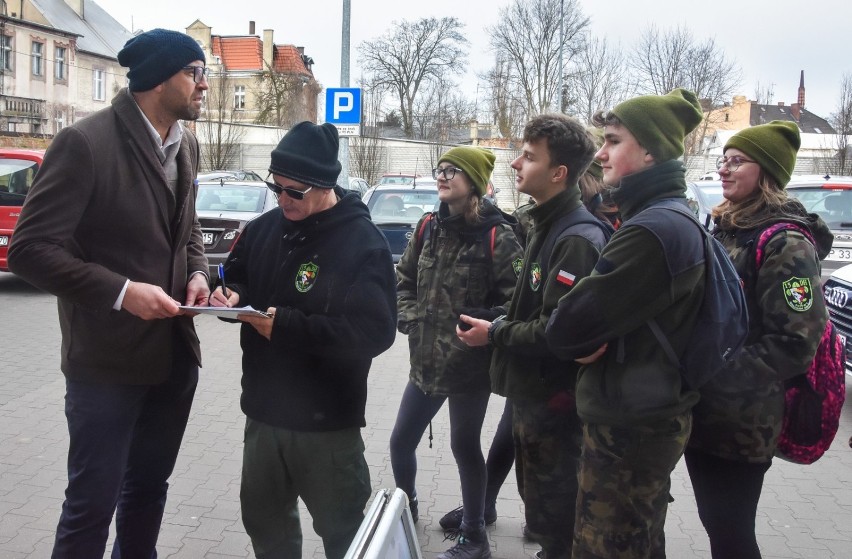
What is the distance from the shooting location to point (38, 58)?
48.4 metres

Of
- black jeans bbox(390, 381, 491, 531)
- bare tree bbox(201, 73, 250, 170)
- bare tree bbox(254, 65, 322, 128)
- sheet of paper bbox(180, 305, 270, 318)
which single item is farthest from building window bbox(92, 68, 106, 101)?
sheet of paper bbox(180, 305, 270, 318)

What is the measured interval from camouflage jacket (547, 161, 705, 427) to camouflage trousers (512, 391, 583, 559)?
1.52 ft

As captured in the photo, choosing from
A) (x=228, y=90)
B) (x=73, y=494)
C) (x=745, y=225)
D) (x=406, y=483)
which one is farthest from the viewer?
(x=228, y=90)

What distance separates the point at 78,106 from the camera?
167 feet

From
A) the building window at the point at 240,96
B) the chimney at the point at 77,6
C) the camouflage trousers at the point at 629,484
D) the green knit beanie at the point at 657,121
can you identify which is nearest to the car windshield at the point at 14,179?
the green knit beanie at the point at 657,121

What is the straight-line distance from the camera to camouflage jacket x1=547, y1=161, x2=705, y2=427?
7.71 feet

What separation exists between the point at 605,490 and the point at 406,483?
5.73ft

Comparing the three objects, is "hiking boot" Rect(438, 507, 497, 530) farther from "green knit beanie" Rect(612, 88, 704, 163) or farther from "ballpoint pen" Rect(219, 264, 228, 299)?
"green knit beanie" Rect(612, 88, 704, 163)

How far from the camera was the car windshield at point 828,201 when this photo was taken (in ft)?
32.1

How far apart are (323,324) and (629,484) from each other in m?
1.10

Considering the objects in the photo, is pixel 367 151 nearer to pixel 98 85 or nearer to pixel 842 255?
pixel 98 85

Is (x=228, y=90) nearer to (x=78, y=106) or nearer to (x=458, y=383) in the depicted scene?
(x=78, y=106)

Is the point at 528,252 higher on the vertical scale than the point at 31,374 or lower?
higher

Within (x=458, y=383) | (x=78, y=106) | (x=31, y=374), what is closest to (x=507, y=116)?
(x=78, y=106)
